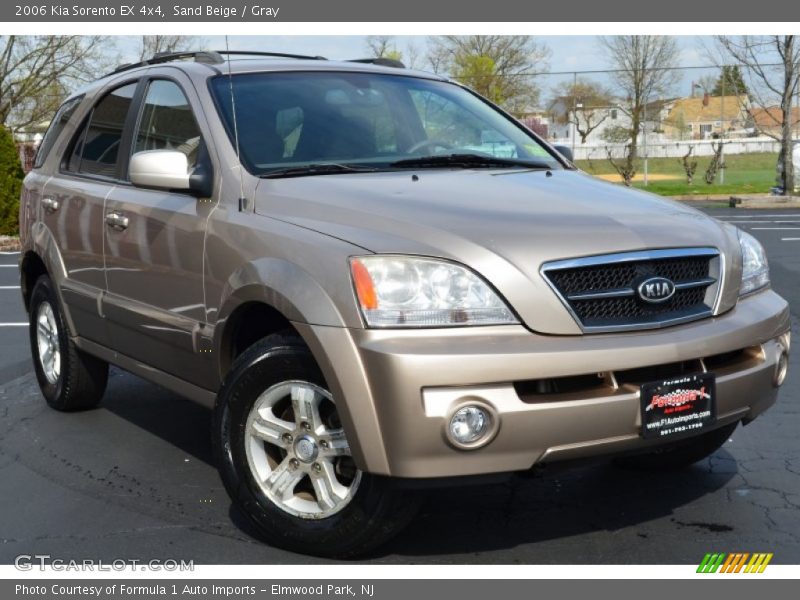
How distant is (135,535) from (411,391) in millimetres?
1497

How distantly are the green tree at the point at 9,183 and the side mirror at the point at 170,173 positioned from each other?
14.0 metres

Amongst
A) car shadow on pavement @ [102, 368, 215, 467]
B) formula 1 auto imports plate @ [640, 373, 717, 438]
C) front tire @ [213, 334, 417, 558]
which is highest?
formula 1 auto imports plate @ [640, 373, 717, 438]

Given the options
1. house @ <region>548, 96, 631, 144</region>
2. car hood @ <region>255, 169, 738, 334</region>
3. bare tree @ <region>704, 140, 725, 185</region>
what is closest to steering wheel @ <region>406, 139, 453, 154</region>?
car hood @ <region>255, 169, 738, 334</region>

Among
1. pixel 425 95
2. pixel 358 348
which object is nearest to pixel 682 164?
pixel 425 95

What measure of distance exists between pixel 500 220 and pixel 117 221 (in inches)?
83.4

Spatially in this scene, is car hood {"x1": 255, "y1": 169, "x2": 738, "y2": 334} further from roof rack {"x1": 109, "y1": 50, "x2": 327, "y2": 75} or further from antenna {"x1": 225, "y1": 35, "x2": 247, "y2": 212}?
roof rack {"x1": 109, "y1": 50, "x2": 327, "y2": 75}

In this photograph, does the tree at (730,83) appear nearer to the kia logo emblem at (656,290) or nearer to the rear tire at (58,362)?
the rear tire at (58,362)

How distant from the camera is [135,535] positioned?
4.18 m

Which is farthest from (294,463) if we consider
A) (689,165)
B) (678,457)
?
(689,165)

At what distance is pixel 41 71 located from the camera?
34.6 m

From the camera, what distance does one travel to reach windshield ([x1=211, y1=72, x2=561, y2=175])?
4.55 metres

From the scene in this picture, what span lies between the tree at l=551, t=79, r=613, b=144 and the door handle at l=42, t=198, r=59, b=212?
25.7m

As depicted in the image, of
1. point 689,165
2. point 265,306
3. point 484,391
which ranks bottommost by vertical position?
point 689,165

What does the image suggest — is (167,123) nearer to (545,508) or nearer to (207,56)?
(207,56)
